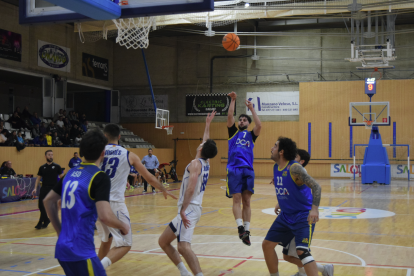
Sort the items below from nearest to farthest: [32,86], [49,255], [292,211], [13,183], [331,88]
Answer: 1. [292,211]
2. [49,255]
3. [13,183]
4. [331,88]
5. [32,86]

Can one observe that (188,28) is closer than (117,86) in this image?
Yes

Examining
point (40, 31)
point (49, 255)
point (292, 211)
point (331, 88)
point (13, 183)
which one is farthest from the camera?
point (331, 88)

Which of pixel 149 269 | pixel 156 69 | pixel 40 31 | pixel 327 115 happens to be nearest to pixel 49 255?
pixel 149 269

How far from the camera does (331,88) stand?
82.9 feet

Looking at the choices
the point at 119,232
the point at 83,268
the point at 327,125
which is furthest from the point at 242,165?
the point at 327,125

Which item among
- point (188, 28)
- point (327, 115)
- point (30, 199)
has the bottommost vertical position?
point (30, 199)

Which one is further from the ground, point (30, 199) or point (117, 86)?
point (117, 86)

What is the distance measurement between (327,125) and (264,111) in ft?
12.7

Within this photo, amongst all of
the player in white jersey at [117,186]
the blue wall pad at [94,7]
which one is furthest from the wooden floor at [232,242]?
the blue wall pad at [94,7]

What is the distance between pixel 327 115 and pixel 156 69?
11565 millimetres

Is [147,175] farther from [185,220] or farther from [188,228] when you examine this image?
[188,228]

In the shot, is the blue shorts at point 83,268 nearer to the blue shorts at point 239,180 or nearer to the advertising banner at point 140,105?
the blue shorts at point 239,180

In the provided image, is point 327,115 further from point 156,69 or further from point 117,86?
point 117,86

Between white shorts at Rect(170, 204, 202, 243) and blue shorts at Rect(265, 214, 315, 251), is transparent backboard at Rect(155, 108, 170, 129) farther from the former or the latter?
blue shorts at Rect(265, 214, 315, 251)
